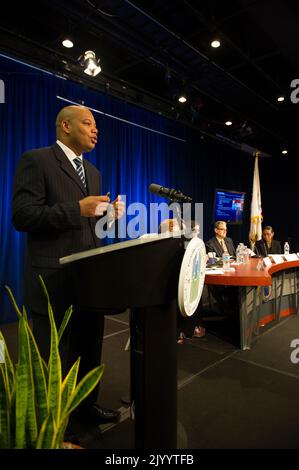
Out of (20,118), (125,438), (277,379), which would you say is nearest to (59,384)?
(125,438)

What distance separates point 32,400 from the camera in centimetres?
79

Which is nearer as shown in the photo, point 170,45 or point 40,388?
point 40,388

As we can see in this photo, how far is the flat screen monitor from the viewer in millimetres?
7492

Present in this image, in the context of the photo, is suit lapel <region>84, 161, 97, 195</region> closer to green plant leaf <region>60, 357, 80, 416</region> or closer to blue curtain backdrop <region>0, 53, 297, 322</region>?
green plant leaf <region>60, 357, 80, 416</region>

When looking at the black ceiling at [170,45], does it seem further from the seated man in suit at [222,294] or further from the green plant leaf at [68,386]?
the green plant leaf at [68,386]

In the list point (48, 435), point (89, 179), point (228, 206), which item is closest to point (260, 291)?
point (89, 179)

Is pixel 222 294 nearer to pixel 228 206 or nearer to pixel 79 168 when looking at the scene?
→ pixel 79 168

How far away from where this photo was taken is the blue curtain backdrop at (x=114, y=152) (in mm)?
3844

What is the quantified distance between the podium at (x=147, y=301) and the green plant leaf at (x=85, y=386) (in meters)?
0.18

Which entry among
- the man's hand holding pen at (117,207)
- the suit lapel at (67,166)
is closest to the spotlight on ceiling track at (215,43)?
the suit lapel at (67,166)

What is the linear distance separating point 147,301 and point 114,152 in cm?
465

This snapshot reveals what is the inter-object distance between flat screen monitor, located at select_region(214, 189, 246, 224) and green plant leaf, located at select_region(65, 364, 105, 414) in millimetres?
6914

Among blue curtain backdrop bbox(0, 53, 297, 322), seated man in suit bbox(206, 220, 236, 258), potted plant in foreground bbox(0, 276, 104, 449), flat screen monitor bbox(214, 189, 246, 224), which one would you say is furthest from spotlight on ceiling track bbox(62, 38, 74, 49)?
flat screen monitor bbox(214, 189, 246, 224)

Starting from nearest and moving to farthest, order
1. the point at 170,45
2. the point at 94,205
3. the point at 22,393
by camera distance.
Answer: the point at 22,393, the point at 94,205, the point at 170,45
